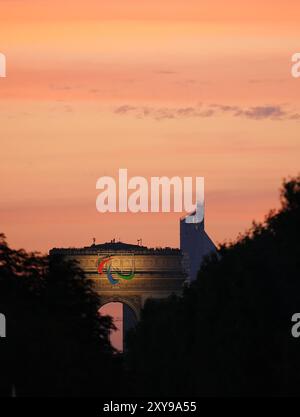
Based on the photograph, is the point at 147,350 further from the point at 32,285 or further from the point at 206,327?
the point at 32,285

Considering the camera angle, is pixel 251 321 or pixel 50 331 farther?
pixel 251 321

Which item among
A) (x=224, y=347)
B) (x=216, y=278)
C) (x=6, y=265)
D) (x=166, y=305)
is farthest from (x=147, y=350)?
(x=6, y=265)

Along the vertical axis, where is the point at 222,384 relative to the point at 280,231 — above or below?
below

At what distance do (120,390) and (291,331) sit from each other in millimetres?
6052

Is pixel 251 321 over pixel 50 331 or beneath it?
over

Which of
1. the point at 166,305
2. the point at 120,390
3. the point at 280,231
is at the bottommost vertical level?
the point at 120,390

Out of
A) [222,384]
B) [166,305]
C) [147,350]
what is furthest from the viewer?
[166,305]

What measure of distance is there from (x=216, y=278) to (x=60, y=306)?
1127cm

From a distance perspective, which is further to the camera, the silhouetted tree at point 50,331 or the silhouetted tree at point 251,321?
the silhouetted tree at point 251,321

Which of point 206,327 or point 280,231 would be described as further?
point 206,327

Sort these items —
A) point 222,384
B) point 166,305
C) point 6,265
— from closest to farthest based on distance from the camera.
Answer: point 6,265 < point 222,384 < point 166,305

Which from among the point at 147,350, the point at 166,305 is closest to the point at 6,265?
the point at 147,350

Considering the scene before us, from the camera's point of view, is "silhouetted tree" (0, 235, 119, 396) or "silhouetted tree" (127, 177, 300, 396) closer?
"silhouetted tree" (0, 235, 119, 396)

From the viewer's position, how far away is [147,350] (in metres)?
125
